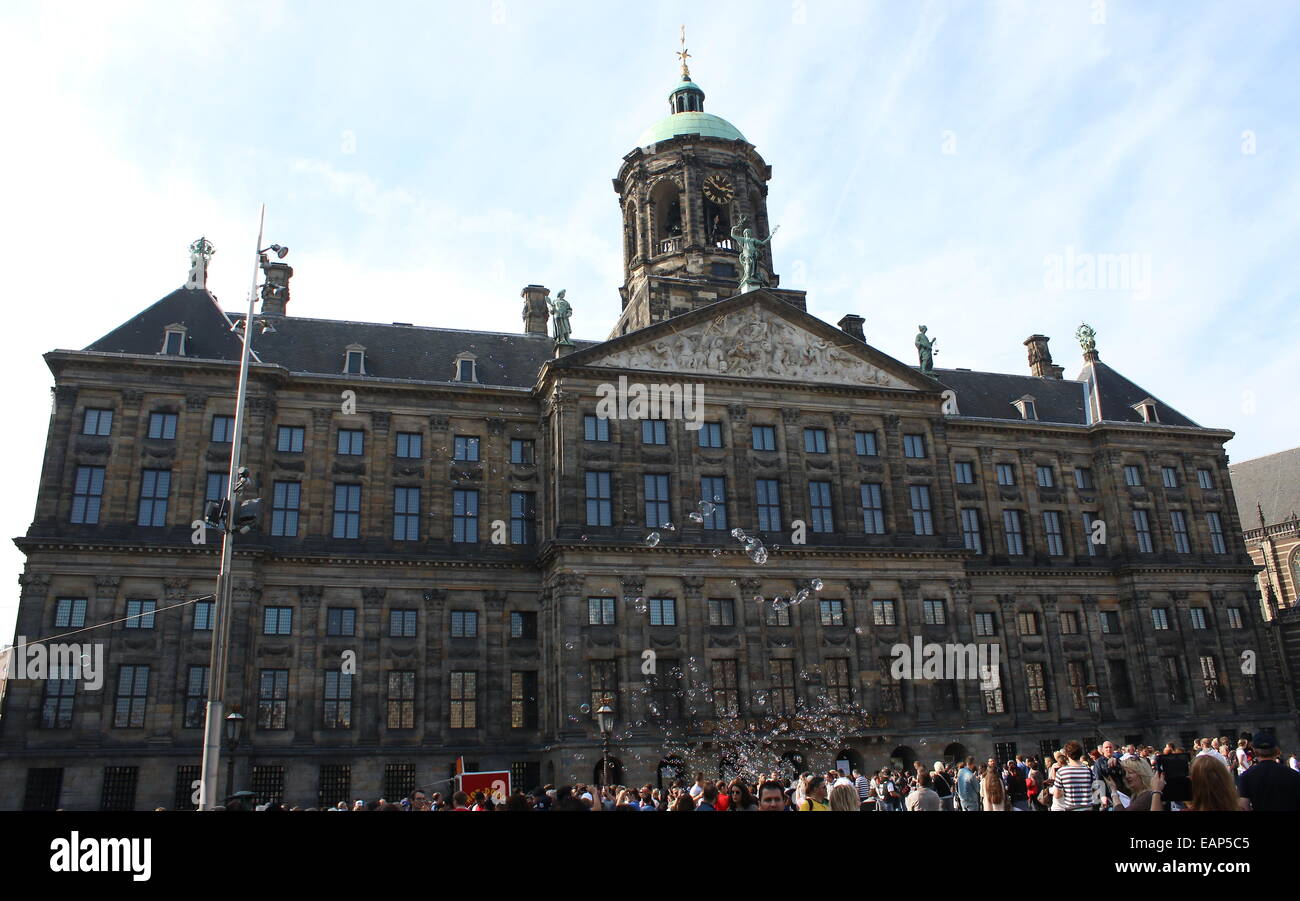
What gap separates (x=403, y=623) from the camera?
4194cm

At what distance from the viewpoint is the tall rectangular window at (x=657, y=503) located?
4262 centimetres

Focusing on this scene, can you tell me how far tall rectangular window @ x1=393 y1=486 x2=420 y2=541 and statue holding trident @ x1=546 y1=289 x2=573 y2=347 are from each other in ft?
30.8

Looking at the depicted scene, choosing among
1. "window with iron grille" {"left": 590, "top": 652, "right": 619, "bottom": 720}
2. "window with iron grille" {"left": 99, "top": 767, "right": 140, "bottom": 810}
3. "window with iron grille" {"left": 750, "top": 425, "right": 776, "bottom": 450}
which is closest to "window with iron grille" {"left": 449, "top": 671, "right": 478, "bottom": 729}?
"window with iron grille" {"left": 590, "top": 652, "right": 619, "bottom": 720}

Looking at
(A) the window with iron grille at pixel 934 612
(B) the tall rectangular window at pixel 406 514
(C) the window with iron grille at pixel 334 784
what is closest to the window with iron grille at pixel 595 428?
(B) the tall rectangular window at pixel 406 514

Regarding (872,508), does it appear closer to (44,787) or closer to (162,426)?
(162,426)

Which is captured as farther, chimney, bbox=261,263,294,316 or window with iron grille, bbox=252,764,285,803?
chimney, bbox=261,263,294,316

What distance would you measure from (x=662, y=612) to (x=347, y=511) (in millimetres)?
14593

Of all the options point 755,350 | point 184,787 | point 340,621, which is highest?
point 755,350

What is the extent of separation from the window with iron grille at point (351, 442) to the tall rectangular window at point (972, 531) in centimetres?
3064

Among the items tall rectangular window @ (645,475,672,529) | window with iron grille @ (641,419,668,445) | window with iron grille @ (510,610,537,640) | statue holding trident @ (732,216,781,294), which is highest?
statue holding trident @ (732,216,781,294)

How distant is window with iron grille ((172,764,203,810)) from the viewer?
37.2 m

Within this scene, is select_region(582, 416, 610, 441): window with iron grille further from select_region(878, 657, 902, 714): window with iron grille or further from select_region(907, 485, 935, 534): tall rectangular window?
select_region(878, 657, 902, 714): window with iron grille

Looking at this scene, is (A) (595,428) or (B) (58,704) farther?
(A) (595,428)

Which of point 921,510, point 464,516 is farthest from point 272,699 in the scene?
point 921,510
